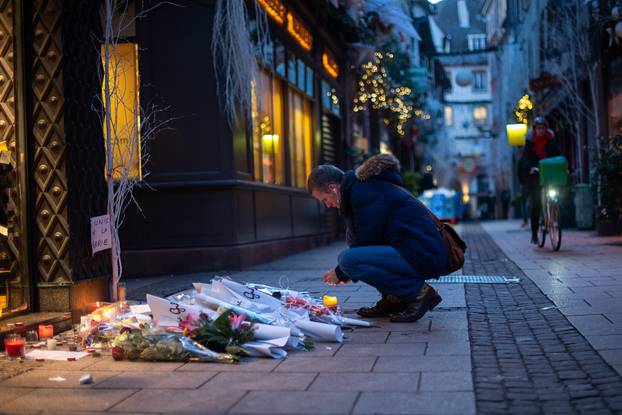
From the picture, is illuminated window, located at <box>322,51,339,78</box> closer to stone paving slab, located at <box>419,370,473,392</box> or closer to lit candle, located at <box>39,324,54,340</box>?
lit candle, located at <box>39,324,54,340</box>

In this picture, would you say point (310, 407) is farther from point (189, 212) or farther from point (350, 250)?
point (189, 212)

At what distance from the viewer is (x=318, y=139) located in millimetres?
16516

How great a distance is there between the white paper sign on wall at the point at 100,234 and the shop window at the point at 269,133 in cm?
524

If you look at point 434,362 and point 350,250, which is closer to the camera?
point 434,362

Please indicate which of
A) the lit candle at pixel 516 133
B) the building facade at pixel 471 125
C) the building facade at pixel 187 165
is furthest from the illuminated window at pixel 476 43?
the building facade at pixel 187 165

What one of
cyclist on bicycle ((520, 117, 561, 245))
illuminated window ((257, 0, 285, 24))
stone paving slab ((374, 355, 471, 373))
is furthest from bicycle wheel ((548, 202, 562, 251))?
stone paving slab ((374, 355, 471, 373))

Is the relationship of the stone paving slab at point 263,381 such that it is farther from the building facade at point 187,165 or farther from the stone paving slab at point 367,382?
the building facade at point 187,165

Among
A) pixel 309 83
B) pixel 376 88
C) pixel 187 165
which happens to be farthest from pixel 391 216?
pixel 376 88

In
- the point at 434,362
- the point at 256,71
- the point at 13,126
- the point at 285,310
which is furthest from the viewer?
the point at 256,71

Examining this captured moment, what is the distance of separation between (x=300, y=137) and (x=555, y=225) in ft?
19.1

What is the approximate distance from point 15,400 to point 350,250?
261cm

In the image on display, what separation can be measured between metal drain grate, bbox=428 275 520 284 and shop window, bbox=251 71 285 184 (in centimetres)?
385

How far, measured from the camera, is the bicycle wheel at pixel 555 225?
1087 centimetres

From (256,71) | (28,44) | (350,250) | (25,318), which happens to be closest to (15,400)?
(25,318)
